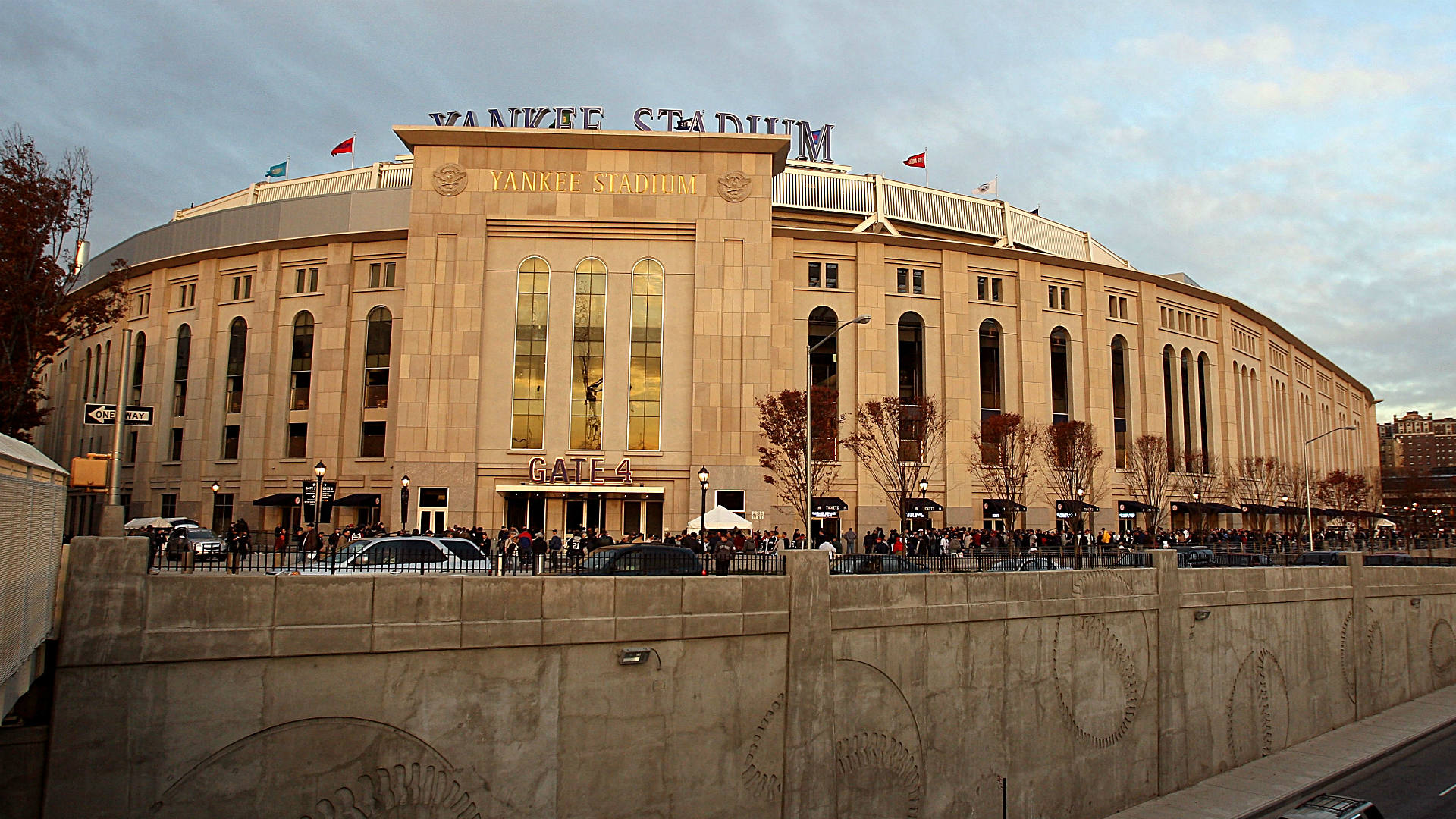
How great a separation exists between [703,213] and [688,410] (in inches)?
434

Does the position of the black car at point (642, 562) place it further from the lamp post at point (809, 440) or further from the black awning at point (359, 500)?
the black awning at point (359, 500)

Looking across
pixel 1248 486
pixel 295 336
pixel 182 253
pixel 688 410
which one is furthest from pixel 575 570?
pixel 1248 486

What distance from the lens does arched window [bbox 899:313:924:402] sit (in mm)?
62375

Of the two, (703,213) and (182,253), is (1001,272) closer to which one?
(703,213)

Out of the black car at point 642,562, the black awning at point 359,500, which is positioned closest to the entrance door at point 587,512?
the black awning at point 359,500

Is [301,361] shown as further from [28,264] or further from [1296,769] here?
[1296,769]

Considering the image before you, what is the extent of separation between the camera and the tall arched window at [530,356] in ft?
177

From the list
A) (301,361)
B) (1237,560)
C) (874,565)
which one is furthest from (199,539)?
(1237,560)

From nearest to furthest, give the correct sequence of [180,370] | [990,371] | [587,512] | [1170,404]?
[587,512] < [990,371] < [180,370] < [1170,404]

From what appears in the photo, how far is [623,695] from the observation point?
16719mm

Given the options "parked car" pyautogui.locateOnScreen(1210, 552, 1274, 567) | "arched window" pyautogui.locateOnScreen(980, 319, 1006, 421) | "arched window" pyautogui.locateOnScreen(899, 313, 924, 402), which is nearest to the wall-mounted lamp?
"parked car" pyautogui.locateOnScreen(1210, 552, 1274, 567)

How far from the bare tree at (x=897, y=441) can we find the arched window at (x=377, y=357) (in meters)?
28.0

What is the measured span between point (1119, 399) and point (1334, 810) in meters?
56.1

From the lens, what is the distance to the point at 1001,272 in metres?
64.8
